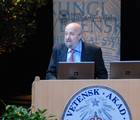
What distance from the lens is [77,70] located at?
5.59 meters

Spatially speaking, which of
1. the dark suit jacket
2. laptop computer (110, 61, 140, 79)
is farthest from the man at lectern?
laptop computer (110, 61, 140, 79)

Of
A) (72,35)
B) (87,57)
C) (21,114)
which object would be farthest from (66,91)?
(87,57)

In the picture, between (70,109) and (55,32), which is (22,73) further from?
(70,109)

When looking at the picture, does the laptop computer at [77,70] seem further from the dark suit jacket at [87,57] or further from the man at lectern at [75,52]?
the dark suit jacket at [87,57]

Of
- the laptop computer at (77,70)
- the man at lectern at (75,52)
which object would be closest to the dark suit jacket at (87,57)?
the man at lectern at (75,52)

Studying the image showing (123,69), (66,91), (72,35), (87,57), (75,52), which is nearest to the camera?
(66,91)

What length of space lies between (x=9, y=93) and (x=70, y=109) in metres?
5.33

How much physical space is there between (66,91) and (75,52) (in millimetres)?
1057

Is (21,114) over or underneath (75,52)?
underneath

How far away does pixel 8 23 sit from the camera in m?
8.22

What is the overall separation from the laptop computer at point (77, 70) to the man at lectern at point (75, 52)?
460mm

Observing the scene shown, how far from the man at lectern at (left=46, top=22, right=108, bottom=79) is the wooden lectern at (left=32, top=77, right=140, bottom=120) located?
2.11 ft

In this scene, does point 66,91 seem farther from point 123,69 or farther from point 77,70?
point 123,69

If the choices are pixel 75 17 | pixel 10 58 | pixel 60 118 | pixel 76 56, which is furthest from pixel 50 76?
pixel 10 58
